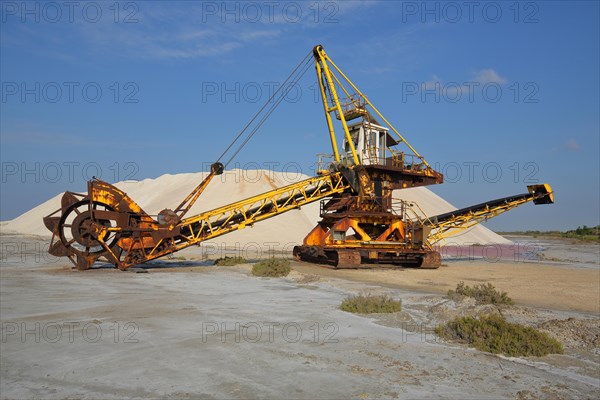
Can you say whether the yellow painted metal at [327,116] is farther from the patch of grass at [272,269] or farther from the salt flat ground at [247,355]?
the salt flat ground at [247,355]

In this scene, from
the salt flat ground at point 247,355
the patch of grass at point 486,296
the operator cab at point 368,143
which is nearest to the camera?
the salt flat ground at point 247,355

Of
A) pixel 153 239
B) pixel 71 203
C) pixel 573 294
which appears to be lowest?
pixel 573 294

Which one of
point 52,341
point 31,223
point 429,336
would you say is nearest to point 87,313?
point 52,341

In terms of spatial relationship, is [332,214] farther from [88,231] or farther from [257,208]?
[88,231]

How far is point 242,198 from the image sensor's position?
4912 centimetres

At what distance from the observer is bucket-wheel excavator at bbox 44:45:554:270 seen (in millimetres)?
16922

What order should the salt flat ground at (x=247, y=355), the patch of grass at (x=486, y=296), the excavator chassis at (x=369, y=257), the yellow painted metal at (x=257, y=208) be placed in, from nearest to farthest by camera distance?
the salt flat ground at (x=247, y=355) < the patch of grass at (x=486, y=296) < the yellow painted metal at (x=257, y=208) < the excavator chassis at (x=369, y=257)

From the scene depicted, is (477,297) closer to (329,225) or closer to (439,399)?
(439,399)

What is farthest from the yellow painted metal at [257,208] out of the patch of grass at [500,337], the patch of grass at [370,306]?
the patch of grass at [500,337]

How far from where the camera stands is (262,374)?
5348mm

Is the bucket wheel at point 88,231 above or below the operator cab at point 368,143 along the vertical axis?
below

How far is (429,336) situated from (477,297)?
4129mm

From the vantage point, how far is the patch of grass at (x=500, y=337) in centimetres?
632

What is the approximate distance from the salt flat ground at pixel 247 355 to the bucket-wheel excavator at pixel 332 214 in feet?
20.4
